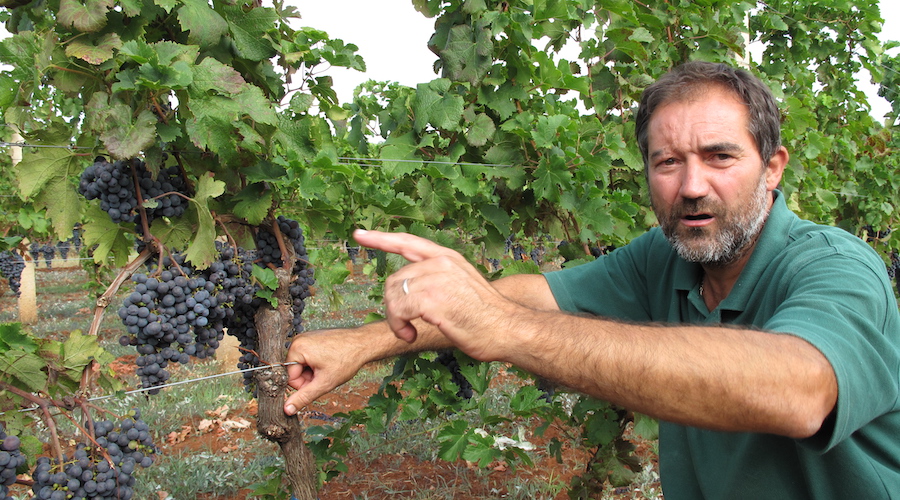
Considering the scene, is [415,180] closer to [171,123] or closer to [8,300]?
[171,123]

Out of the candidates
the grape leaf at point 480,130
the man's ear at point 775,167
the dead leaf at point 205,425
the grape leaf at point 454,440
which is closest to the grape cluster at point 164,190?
the grape leaf at point 480,130

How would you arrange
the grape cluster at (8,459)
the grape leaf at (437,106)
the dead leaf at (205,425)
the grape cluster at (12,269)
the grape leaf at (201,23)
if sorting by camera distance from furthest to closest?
the grape cluster at (12,269), the dead leaf at (205,425), the grape leaf at (437,106), the grape leaf at (201,23), the grape cluster at (8,459)

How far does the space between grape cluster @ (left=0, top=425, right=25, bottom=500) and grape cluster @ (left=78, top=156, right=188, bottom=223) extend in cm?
66

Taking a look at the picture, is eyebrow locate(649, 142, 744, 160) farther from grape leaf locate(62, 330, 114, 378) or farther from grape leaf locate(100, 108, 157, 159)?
grape leaf locate(62, 330, 114, 378)

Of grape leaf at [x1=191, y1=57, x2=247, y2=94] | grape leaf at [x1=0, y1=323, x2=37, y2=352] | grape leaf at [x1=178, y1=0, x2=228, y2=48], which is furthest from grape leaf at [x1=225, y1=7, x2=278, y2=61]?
grape leaf at [x1=0, y1=323, x2=37, y2=352]

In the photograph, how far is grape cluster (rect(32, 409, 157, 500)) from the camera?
5.22 ft

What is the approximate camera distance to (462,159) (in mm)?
2891

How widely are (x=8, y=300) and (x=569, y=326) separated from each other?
1745 cm

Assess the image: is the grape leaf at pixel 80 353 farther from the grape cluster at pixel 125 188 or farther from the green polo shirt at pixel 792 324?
the green polo shirt at pixel 792 324

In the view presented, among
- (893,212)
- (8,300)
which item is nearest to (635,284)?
(893,212)

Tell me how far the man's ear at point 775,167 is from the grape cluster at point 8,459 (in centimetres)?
223

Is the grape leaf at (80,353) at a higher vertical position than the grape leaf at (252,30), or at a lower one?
lower

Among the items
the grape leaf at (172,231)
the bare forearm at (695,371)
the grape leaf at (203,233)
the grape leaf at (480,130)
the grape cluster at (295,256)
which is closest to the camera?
the bare forearm at (695,371)

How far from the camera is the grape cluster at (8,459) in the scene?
1.54 m
